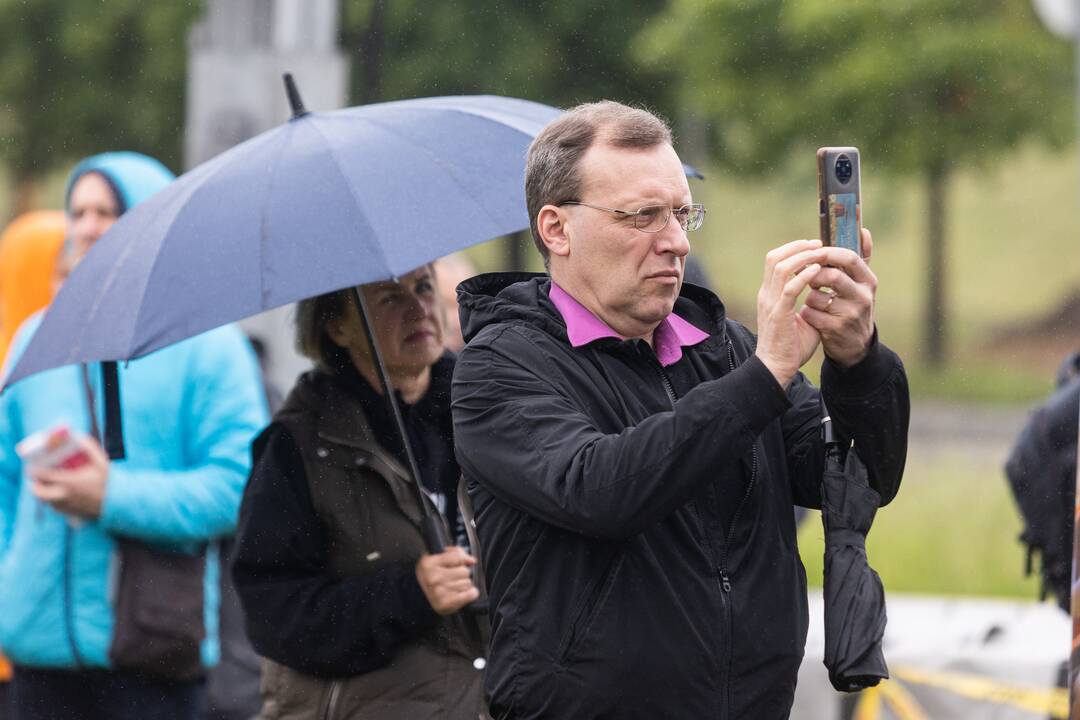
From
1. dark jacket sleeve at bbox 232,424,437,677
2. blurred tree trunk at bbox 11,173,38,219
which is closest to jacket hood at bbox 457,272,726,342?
dark jacket sleeve at bbox 232,424,437,677

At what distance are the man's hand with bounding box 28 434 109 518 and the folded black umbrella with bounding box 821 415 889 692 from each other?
7.16 feet

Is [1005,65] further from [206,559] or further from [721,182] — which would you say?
[206,559]

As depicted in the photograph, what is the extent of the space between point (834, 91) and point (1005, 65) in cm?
150

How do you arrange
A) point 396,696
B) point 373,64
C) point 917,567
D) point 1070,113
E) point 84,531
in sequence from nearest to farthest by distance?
point 396,696, point 84,531, point 917,567, point 373,64, point 1070,113

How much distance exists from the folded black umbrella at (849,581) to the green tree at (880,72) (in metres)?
11.9

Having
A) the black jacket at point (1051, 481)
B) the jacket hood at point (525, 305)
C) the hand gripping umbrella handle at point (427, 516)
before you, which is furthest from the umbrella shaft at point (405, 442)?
the black jacket at point (1051, 481)

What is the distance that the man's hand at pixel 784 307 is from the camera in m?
2.30

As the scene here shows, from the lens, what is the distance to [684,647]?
238cm

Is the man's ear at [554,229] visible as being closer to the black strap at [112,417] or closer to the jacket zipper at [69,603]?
the black strap at [112,417]

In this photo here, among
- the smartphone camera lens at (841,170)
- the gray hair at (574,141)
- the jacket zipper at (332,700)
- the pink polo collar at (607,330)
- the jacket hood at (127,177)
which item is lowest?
the jacket zipper at (332,700)

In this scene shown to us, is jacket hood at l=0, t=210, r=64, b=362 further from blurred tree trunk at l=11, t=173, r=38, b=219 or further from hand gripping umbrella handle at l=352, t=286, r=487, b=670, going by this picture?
blurred tree trunk at l=11, t=173, r=38, b=219

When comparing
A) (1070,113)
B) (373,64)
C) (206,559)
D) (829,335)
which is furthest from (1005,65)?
(829,335)

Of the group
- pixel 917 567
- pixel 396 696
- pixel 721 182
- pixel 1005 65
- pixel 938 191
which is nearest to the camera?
pixel 396 696

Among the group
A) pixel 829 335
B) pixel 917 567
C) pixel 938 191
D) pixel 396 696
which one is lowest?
pixel 917 567
